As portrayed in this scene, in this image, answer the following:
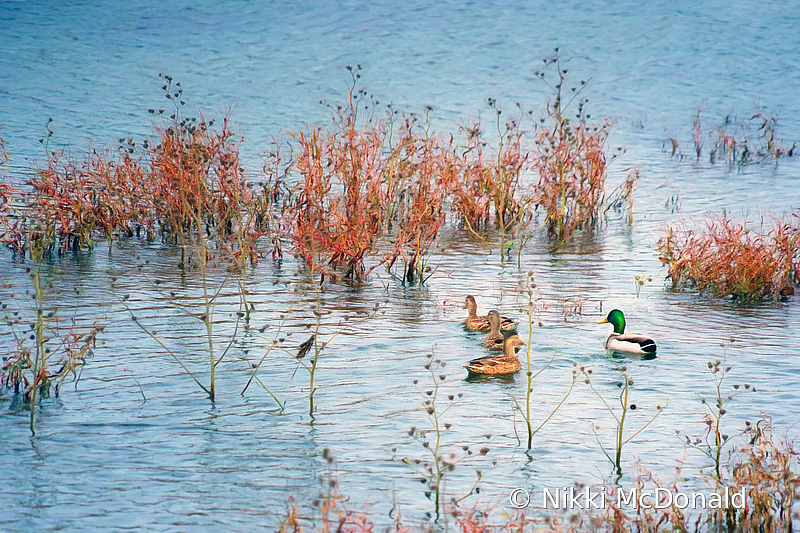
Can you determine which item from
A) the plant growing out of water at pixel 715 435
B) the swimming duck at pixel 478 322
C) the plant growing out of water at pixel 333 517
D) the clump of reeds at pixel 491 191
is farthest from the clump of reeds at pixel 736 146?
the plant growing out of water at pixel 333 517

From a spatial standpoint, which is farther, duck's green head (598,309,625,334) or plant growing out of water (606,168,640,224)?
plant growing out of water (606,168,640,224)

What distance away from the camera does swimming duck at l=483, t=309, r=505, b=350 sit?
9.15 metres

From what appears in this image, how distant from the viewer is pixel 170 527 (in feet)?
17.8

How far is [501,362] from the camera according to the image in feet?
27.2

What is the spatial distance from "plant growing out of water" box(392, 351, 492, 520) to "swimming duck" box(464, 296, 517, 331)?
72.2 inches

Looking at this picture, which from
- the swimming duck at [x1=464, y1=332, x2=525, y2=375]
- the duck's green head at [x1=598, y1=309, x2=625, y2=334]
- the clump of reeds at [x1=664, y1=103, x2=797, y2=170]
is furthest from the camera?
the clump of reeds at [x1=664, y1=103, x2=797, y2=170]

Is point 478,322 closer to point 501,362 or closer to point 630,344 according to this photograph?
point 501,362

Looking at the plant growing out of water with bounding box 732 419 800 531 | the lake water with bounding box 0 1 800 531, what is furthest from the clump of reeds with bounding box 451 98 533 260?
the plant growing out of water with bounding box 732 419 800 531

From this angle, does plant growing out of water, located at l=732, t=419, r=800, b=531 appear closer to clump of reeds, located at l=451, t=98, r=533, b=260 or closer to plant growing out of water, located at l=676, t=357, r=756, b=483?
plant growing out of water, located at l=676, t=357, r=756, b=483

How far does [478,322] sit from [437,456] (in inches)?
153

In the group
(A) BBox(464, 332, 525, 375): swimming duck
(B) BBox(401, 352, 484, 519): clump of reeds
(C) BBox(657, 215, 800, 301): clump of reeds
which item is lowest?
(B) BBox(401, 352, 484, 519): clump of reeds

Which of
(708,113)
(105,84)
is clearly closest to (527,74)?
(708,113)

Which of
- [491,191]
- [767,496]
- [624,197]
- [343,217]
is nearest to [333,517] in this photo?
[767,496]

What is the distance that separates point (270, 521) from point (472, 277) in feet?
24.3
